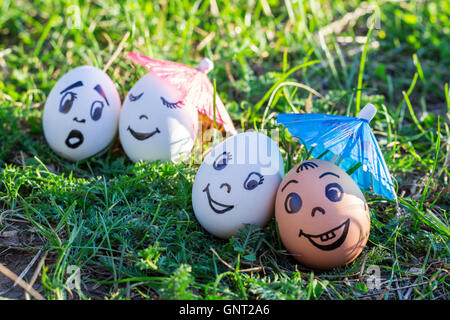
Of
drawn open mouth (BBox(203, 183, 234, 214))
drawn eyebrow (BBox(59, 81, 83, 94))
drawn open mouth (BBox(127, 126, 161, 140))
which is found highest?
drawn eyebrow (BBox(59, 81, 83, 94))

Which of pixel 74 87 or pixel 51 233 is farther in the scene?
pixel 74 87

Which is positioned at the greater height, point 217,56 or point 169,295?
point 217,56

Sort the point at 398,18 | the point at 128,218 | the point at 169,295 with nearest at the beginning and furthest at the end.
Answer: the point at 169,295
the point at 128,218
the point at 398,18

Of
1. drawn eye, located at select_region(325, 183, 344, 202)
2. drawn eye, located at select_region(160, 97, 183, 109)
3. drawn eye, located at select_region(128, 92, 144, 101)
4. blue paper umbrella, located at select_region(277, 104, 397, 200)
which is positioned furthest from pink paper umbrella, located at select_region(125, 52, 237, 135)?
drawn eye, located at select_region(325, 183, 344, 202)

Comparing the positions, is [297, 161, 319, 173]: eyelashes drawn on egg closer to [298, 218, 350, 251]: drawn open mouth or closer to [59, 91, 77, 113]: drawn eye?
[298, 218, 350, 251]: drawn open mouth

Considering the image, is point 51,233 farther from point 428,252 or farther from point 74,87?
point 428,252

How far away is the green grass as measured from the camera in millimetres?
2133

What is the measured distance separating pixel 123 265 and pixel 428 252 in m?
1.39

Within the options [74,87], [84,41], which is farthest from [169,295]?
[84,41]

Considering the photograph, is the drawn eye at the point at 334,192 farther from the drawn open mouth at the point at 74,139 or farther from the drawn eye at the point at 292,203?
the drawn open mouth at the point at 74,139

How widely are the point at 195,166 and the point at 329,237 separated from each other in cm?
99

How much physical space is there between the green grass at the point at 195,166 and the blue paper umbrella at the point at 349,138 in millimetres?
343

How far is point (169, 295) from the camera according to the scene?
6.15 ft

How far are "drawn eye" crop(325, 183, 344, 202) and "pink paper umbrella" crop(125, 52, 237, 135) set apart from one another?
789 millimetres
